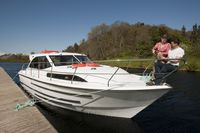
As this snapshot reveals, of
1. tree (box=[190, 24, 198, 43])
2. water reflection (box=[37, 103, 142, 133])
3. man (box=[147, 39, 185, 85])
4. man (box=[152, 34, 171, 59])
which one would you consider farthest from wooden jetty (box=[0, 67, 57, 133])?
tree (box=[190, 24, 198, 43])

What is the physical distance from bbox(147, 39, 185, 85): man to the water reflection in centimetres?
195

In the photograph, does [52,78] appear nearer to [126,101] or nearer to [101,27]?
[126,101]

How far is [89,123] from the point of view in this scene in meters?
8.95

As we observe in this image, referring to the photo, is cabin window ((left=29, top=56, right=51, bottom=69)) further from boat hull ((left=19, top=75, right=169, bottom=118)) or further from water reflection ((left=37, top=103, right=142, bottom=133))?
water reflection ((left=37, top=103, right=142, bottom=133))

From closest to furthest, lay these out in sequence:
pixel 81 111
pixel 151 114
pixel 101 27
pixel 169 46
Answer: pixel 169 46
pixel 81 111
pixel 151 114
pixel 101 27

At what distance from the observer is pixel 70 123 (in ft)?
29.8

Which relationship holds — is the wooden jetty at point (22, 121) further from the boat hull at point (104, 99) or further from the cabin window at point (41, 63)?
the cabin window at point (41, 63)

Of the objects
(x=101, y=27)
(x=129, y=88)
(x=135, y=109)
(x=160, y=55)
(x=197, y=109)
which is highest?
(x=101, y=27)

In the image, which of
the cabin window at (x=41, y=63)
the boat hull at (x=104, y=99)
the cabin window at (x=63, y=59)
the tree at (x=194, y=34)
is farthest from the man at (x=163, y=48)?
the tree at (x=194, y=34)

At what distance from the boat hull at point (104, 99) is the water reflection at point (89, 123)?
34cm

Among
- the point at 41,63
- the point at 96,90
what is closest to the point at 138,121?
the point at 96,90

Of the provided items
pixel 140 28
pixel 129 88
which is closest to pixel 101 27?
pixel 140 28

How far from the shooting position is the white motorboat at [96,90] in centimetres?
773

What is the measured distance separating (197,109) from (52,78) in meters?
7.05
